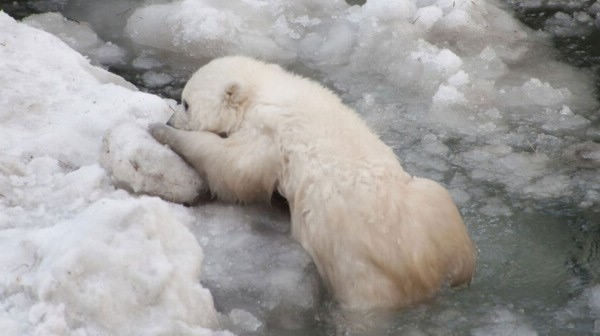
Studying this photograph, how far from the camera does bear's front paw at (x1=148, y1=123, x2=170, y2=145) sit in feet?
16.0

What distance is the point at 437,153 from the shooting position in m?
5.96

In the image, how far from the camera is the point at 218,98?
4.89 m

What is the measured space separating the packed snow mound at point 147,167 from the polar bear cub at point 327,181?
0.10 metres

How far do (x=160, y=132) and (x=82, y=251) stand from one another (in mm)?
1596

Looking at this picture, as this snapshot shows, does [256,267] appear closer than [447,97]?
Yes

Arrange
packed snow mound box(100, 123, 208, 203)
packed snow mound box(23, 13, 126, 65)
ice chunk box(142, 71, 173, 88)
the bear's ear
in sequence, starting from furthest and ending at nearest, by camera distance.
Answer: packed snow mound box(23, 13, 126, 65) < ice chunk box(142, 71, 173, 88) < the bear's ear < packed snow mound box(100, 123, 208, 203)

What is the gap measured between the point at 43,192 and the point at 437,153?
285cm

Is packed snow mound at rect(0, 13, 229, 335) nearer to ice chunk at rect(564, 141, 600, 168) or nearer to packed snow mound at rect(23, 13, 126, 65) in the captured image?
packed snow mound at rect(23, 13, 126, 65)

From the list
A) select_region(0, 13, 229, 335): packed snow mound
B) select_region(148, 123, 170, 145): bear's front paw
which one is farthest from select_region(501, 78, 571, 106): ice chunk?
select_region(0, 13, 229, 335): packed snow mound

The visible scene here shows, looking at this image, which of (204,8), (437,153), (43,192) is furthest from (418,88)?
(43,192)

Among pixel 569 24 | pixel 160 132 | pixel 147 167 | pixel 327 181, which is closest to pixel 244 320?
pixel 327 181

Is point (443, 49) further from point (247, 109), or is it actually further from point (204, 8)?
point (247, 109)

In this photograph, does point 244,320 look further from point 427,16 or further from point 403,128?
point 427,16

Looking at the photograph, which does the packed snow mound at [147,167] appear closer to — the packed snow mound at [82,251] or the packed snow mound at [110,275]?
the packed snow mound at [82,251]
